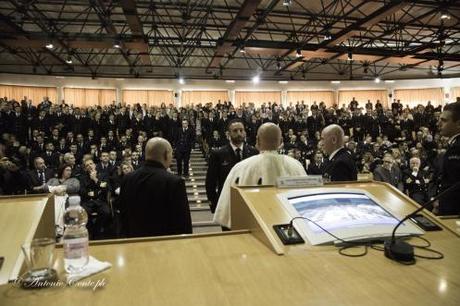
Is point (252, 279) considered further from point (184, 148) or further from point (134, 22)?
point (134, 22)

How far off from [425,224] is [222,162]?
7.03 ft

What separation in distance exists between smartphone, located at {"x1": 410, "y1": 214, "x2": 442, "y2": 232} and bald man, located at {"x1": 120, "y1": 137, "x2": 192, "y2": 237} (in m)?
1.19

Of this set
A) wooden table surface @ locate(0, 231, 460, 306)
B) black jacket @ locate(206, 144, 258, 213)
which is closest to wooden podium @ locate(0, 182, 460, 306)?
wooden table surface @ locate(0, 231, 460, 306)

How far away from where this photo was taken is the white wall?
15.9m

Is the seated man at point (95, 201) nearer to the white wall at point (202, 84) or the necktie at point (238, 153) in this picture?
the necktie at point (238, 153)

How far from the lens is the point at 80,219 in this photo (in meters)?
1.35

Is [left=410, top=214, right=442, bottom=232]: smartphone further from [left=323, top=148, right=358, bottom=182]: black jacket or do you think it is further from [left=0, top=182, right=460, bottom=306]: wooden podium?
[left=323, top=148, right=358, bottom=182]: black jacket

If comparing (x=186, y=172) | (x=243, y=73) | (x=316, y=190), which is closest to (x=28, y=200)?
(x=316, y=190)

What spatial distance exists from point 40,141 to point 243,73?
34.7ft

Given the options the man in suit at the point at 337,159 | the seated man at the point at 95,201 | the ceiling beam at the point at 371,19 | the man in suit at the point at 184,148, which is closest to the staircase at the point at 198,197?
the man in suit at the point at 184,148

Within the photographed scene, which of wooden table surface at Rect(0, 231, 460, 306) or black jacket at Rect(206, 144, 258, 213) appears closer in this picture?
wooden table surface at Rect(0, 231, 460, 306)

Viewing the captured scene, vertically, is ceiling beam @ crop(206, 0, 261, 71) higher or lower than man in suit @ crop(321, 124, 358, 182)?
higher

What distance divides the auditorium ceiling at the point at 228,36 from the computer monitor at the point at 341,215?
7.51 m

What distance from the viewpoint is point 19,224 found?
4.08 ft
